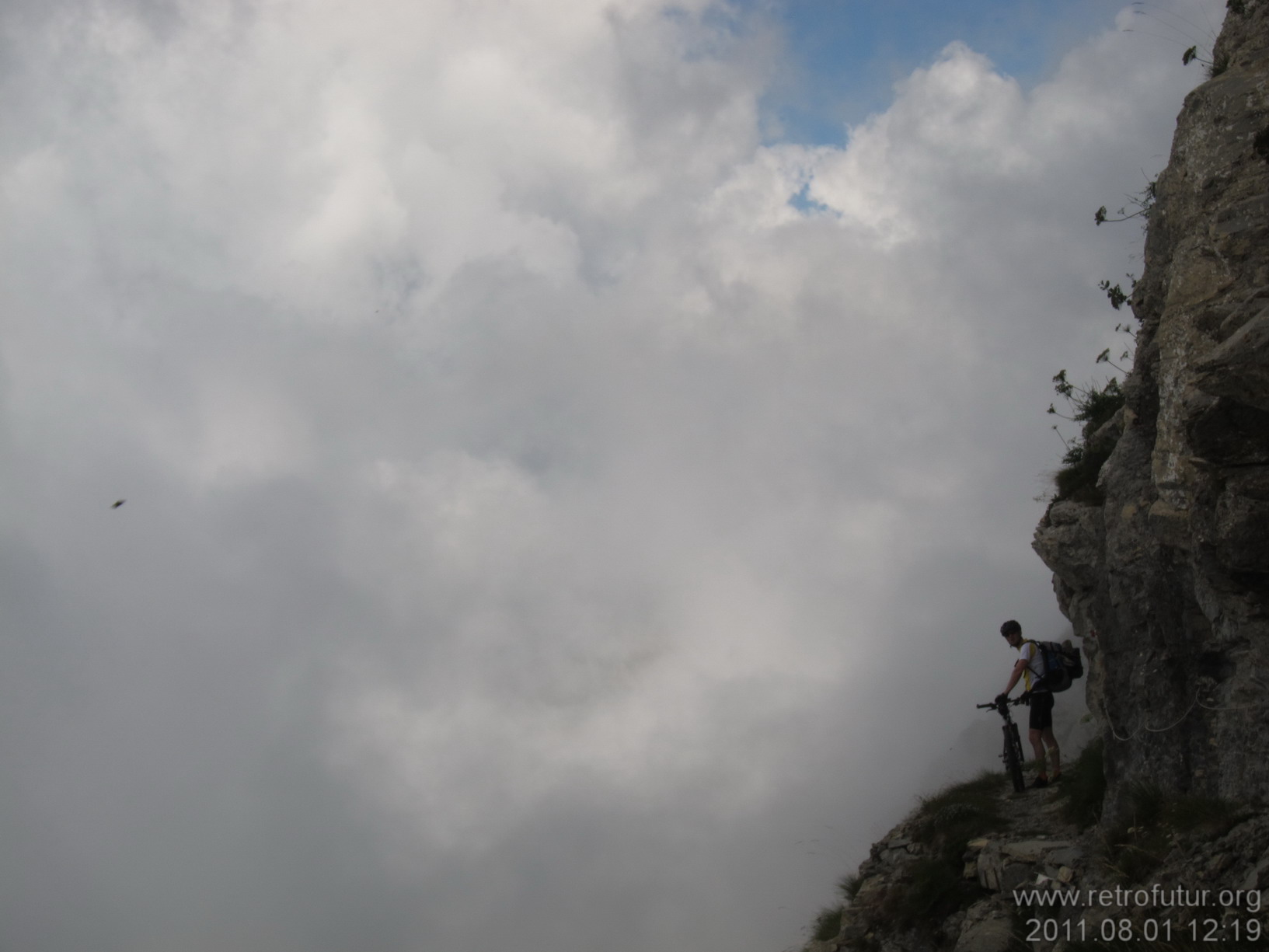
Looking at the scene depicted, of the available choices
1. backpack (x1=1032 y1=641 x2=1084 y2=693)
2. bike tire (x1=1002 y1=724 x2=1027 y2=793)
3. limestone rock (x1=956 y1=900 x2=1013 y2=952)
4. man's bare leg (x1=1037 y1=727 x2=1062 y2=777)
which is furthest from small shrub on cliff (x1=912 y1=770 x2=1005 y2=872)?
backpack (x1=1032 y1=641 x2=1084 y2=693)

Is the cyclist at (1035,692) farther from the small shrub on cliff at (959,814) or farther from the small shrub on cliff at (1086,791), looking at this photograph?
the small shrub on cliff at (959,814)

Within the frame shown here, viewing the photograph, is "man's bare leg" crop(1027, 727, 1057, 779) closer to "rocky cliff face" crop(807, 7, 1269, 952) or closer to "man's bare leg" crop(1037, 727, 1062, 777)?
"man's bare leg" crop(1037, 727, 1062, 777)

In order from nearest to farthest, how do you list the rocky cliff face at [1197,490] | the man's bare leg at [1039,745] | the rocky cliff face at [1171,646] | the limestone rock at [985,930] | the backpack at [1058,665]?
1. the rocky cliff face at [1171,646]
2. the rocky cliff face at [1197,490]
3. the limestone rock at [985,930]
4. the backpack at [1058,665]
5. the man's bare leg at [1039,745]

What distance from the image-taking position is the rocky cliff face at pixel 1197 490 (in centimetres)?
1060

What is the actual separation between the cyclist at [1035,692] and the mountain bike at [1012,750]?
25 cm

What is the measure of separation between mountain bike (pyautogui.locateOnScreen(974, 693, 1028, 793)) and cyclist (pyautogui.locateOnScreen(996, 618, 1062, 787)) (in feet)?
0.83

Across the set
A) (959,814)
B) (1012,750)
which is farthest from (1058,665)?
(959,814)

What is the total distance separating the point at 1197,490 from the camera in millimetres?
11734

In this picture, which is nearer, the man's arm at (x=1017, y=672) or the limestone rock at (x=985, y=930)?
the limestone rock at (x=985, y=930)

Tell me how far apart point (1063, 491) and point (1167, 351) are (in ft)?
17.1

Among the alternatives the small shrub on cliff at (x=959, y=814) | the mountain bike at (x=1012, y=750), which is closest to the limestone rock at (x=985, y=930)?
the small shrub on cliff at (x=959, y=814)

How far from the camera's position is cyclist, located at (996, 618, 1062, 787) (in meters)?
15.4

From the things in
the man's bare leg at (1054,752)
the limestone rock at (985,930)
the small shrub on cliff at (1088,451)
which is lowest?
the limestone rock at (985,930)

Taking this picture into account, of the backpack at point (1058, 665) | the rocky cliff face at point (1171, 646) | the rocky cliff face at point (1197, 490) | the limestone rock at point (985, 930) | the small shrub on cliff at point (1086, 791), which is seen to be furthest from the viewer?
the backpack at point (1058, 665)
